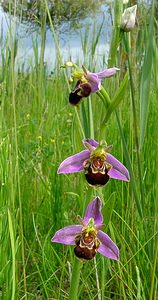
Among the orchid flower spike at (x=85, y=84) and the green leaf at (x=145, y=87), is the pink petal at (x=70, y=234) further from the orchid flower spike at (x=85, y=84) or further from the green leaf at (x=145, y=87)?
the green leaf at (x=145, y=87)

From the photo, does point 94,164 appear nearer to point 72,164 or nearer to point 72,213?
point 72,164

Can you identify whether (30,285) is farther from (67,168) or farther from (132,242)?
(67,168)

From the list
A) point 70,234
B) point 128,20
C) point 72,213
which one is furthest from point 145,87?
point 72,213

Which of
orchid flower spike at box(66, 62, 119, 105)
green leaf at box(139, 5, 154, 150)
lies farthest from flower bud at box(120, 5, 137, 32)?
green leaf at box(139, 5, 154, 150)

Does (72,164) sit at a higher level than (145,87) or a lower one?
lower

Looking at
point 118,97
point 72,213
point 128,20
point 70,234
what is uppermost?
point 128,20

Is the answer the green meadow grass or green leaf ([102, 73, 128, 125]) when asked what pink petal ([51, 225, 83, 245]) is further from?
green leaf ([102, 73, 128, 125])

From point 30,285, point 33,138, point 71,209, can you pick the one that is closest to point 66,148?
point 33,138
